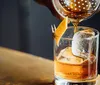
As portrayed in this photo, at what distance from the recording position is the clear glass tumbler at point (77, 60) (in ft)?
2.55

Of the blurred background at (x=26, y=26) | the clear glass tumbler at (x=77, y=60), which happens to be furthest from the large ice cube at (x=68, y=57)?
the blurred background at (x=26, y=26)

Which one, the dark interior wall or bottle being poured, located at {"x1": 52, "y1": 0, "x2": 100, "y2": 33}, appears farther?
the dark interior wall

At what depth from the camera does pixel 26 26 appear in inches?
66.4

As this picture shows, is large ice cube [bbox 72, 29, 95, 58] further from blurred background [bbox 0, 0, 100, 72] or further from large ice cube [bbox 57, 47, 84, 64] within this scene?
blurred background [bbox 0, 0, 100, 72]

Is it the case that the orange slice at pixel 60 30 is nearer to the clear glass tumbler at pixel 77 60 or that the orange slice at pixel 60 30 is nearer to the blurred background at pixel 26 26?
the clear glass tumbler at pixel 77 60

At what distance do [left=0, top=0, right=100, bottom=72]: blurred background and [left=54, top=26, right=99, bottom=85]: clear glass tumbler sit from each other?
84 cm

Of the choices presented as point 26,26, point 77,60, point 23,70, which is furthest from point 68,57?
point 26,26

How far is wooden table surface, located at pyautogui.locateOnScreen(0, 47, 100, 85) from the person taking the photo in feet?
2.75

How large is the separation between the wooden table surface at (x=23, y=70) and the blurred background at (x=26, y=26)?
667 millimetres

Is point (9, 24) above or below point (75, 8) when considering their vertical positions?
below

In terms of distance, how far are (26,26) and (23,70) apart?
0.81 meters

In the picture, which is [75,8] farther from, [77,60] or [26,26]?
[26,26]

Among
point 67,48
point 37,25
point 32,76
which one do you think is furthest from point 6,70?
point 37,25

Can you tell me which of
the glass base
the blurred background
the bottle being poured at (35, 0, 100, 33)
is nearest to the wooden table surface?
the glass base
